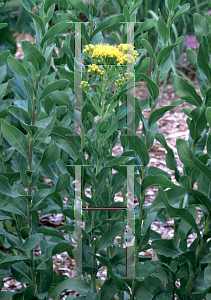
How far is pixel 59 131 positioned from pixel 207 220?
1.41ft

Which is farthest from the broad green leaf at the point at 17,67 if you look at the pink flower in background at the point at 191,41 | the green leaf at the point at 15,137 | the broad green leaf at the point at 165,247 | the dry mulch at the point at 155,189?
the pink flower in background at the point at 191,41

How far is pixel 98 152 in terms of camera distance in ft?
2.82

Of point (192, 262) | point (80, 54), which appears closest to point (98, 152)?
point (80, 54)

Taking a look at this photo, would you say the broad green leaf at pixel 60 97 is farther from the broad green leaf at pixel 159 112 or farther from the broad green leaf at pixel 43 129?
the broad green leaf at pixel 159 112

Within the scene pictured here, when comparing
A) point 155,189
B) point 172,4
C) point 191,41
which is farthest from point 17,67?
point 191,41

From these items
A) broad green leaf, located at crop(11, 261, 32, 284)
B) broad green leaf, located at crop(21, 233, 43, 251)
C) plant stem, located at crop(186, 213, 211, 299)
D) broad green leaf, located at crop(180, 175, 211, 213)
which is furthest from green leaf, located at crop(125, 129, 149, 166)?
broad green leaf, located at crop(11, 261, 32, 284)

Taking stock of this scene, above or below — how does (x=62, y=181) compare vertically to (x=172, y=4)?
below

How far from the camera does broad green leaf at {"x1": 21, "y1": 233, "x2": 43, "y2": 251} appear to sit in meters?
0.89

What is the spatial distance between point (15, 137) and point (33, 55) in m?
0.20

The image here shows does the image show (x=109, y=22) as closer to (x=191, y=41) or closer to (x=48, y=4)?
(x=48, y=4)

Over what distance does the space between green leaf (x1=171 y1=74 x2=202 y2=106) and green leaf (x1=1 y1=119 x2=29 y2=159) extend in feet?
1.30

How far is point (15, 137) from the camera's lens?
865 mm

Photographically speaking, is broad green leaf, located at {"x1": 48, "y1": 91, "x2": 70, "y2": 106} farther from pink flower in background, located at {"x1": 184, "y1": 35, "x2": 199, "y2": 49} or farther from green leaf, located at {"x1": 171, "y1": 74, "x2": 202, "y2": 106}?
pink flower in background, located at {"x1": 184, "y1": 35, "x2": 199, "y2": 49}

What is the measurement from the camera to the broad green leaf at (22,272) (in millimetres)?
975
